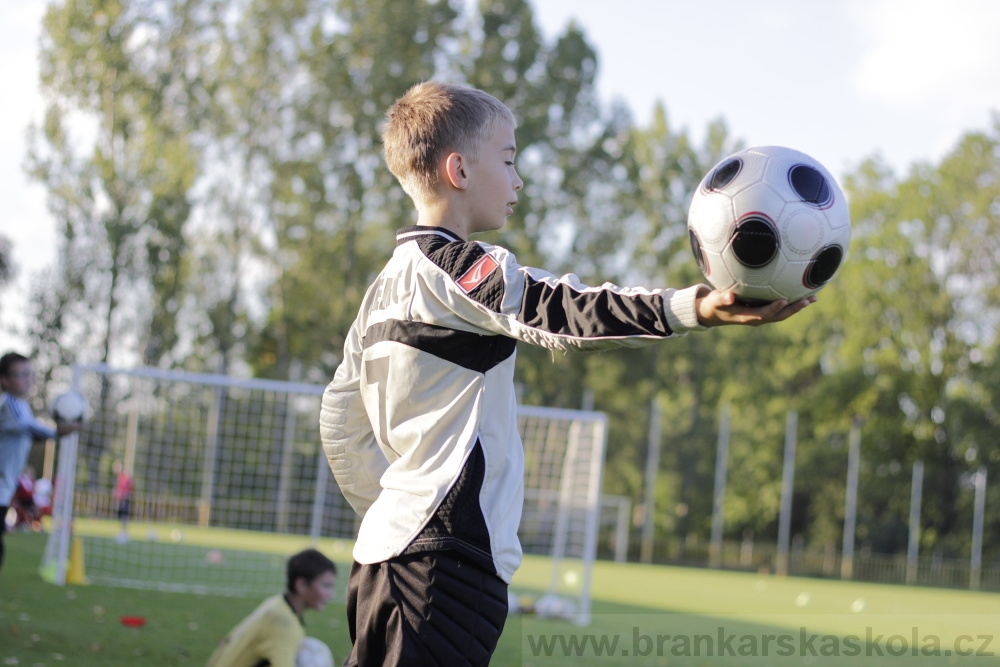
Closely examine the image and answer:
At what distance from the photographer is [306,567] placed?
582cm

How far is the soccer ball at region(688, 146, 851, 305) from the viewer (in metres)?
2.22

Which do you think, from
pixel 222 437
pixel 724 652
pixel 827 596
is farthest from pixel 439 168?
pixel 827 596

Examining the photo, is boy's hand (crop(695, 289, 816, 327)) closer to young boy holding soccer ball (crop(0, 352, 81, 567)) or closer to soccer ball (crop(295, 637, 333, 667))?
soccer ball (crop(295, 637, 333, 667))

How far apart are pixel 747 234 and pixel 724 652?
8636mm

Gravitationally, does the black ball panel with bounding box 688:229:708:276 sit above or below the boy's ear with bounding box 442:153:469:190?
below

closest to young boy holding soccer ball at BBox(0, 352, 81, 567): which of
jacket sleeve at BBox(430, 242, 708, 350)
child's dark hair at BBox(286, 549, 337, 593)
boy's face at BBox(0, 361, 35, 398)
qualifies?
boy's face at BBox(0, 361, 35, 398)

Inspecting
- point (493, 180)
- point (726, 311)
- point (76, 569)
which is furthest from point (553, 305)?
point (76, 569)

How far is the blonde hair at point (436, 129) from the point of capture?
2627 millimetres

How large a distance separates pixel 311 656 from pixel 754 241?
4.33 m

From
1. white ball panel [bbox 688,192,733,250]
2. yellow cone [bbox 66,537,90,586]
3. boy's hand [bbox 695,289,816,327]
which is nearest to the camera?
boy's hand [bbox 695,289,816,327]

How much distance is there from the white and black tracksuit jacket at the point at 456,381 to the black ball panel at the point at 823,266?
43 centimetres

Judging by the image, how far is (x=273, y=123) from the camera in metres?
34.3

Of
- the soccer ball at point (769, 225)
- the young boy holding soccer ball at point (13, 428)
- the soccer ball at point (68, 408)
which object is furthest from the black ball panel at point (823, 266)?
the soccer ball at point (68, 408)

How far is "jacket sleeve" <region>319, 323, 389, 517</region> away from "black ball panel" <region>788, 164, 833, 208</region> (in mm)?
1240
